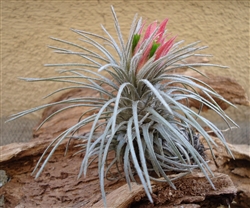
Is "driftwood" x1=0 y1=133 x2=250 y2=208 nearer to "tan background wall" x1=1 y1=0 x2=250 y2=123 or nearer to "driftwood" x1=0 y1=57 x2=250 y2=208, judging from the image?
"driftwood" x1=0 y1=57 x2=250 y2=208

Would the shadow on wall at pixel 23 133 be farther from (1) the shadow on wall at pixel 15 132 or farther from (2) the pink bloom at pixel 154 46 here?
(2) the pink bloom at pixel 154 46

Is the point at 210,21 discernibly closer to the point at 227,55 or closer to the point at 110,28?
the point at 227,55

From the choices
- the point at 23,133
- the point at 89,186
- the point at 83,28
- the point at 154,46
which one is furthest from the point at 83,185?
the point at 83,28

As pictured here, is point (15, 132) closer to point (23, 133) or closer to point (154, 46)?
point (23, 133)

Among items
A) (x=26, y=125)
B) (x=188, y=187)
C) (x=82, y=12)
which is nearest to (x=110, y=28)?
(x=82, y=12)

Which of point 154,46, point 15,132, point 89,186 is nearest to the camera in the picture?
point 154,46

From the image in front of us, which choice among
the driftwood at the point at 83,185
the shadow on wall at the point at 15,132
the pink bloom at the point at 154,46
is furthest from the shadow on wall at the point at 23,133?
the pink bloom at the point at 154,46
